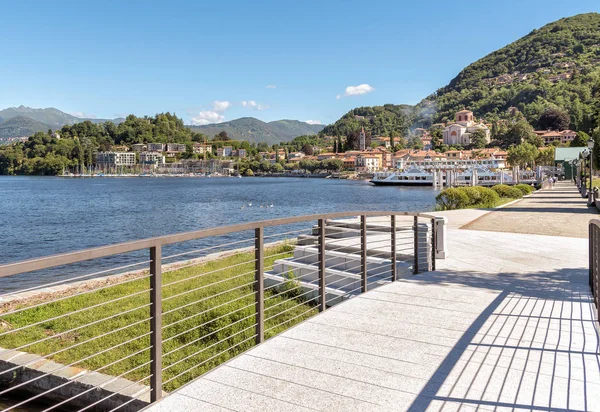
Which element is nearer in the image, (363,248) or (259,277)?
(259,277)

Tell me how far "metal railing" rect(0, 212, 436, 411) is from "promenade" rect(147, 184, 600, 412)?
1.19 feet

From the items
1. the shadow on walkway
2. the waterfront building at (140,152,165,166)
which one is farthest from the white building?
the shadow on walkway

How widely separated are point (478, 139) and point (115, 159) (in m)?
128

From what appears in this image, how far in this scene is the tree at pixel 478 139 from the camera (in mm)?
145375

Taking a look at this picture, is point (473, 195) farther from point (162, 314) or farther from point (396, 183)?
point (396, 183)

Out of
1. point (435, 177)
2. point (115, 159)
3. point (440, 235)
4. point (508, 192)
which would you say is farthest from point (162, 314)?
point (115, 159)

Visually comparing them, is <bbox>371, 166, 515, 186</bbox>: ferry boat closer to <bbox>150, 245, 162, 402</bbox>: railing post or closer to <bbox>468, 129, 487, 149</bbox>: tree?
<bbox>468, 129, 487, 149</bbox>: tree

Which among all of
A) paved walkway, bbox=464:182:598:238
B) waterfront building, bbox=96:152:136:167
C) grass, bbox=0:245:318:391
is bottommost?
grass, bbox=0:245:318:391

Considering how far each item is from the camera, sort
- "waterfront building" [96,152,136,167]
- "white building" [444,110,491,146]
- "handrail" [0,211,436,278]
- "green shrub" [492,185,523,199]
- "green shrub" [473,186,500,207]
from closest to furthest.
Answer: "handrail" [0,211,436,278] → "green shrub" [473,186,500,207] → "green shrub" [492,185,523,199] → "white building" [444,110,491,146] → "waterfront building" [96,152,136,167]

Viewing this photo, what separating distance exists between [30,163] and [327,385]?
183 metres

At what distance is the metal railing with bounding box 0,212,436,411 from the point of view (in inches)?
117

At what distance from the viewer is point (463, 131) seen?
531 ft

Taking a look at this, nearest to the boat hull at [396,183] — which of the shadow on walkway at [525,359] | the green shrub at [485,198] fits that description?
the green shrub at [485,198]

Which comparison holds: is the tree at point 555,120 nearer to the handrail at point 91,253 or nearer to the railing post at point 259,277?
the railing post at point 259,277
